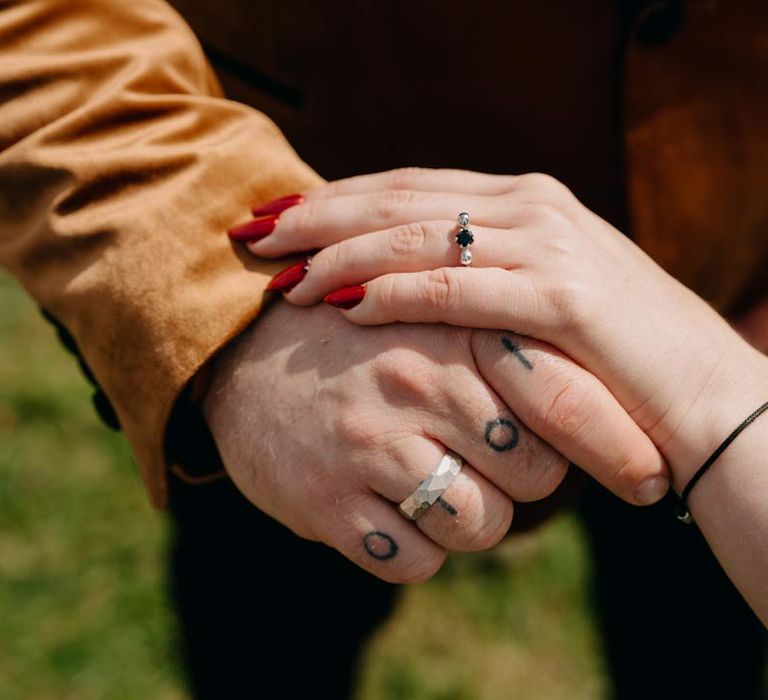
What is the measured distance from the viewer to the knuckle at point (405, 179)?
1.36m

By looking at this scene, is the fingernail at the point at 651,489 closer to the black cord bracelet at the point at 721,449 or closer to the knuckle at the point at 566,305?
the black cord bracelet at the point at 721,449

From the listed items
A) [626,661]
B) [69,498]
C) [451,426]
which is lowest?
[69,498]

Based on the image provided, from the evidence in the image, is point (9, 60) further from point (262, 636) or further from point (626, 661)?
point (626, 661)

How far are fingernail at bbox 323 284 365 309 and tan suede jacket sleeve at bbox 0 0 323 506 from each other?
0.46ft

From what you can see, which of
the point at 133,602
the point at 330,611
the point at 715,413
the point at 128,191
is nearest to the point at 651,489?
the point at 715,413

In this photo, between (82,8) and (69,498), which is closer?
(82,8)

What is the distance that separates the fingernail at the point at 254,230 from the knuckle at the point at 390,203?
18 cm

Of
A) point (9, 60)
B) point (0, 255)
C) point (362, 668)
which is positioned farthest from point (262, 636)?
point (9, 60)

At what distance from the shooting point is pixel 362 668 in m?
2.55

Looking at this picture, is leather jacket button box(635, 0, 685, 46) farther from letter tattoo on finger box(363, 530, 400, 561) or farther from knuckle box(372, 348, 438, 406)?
letter tattoo on finger box(363, 530, 400, 561)

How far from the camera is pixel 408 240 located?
1261 mm

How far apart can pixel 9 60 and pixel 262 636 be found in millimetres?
1927

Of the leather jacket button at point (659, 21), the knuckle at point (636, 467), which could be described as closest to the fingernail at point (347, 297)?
the knuckle at point (636, 467)

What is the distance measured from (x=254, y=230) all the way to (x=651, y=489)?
2.62 feet
